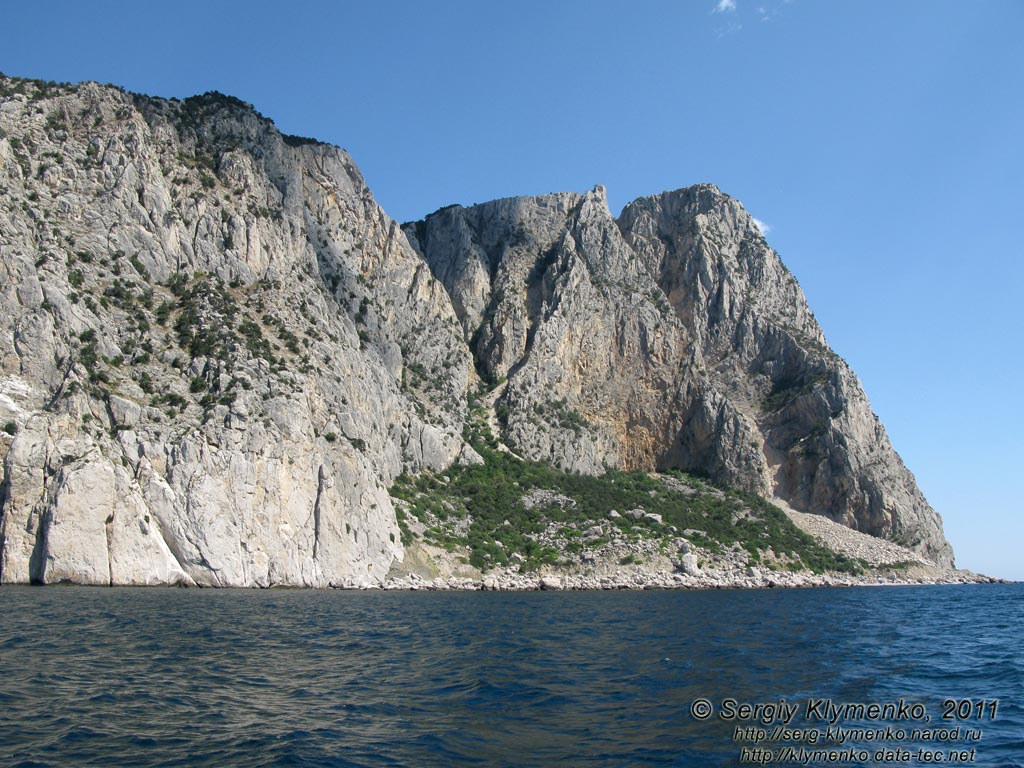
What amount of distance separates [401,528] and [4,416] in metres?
32.2

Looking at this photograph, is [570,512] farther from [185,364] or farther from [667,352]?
[185,364]

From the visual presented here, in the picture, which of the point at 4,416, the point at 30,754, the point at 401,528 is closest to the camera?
the point at 30,754

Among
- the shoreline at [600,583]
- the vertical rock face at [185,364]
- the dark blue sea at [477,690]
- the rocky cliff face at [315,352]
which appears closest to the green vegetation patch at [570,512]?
the shoreline at [600,583]

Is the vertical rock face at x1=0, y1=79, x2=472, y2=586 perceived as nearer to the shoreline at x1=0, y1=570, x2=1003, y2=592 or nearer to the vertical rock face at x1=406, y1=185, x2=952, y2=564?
the shoreline at x1=0, y1=570, x2=1003, y2=592

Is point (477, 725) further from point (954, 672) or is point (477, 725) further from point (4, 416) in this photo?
point (4, 416)

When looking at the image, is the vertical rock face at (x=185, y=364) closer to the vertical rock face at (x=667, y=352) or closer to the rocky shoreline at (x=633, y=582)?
the rocky shoreline at (x=633, y=582)

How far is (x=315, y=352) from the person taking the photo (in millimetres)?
67562

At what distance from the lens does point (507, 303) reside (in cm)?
11006

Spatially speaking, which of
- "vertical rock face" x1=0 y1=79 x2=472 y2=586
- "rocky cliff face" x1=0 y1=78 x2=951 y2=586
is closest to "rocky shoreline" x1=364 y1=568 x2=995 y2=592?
"vertical rock face" x1=0 y1=79 x2=472 y2=586

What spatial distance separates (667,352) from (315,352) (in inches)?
2380

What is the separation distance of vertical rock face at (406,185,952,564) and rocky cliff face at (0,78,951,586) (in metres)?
0.39

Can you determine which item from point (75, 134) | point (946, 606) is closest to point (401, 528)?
point (946, 606)

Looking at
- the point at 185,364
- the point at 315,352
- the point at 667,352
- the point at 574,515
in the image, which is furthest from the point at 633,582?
the point at 667,352

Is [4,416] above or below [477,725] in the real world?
above
